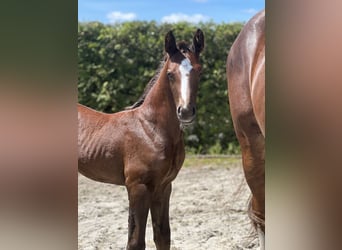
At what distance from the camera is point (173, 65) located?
1.98m

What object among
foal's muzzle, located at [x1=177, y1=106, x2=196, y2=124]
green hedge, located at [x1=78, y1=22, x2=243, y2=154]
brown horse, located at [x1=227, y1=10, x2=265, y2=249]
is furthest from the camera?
green hedge, located at [x1=78, y1=22, x2=243, y2=154]

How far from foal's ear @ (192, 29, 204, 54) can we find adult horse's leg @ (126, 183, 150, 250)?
2.04 feet

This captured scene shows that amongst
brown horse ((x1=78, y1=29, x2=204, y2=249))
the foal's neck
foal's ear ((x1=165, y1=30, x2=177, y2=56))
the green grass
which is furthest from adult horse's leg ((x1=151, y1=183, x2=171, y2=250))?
the green grass

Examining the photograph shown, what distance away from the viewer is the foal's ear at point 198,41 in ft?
6.54

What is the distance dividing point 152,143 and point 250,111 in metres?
0.50

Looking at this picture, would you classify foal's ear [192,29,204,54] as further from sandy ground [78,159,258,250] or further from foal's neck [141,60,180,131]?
sandy ground [78,159,258,250]

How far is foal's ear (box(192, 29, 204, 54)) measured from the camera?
6.54ft

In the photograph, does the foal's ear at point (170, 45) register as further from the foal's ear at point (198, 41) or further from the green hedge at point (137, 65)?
the green hedge at point (137, 65)

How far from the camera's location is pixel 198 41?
2002mm

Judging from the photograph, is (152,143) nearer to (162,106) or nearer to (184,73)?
(162,106)

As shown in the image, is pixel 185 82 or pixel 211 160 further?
pixel 211 160

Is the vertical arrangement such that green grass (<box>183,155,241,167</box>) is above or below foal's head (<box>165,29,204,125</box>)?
below

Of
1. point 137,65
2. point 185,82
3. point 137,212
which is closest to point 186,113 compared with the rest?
point 185,82

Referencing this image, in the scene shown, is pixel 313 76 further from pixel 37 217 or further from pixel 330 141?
pixel 37 217
